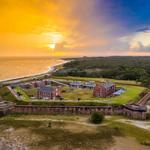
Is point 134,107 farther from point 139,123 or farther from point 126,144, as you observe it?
point 126,144

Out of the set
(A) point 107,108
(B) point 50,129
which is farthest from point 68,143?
(A) point 107,108

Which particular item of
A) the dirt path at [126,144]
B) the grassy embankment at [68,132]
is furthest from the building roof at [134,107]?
the dirt path at [126,144]

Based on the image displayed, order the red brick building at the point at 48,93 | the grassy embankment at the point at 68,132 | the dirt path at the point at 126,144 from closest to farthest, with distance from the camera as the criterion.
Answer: the dirt path at the point at 126,144
the grassy embankment at the point at 68,132
the red brick building at the point at 48,93

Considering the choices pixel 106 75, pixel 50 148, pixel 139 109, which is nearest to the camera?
pixel 50 148

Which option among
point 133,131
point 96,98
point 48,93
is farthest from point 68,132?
point 48,93

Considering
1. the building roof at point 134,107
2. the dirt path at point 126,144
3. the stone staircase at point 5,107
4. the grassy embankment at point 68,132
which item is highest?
the building roof at point 134,107

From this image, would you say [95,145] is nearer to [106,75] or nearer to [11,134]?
[11,134]

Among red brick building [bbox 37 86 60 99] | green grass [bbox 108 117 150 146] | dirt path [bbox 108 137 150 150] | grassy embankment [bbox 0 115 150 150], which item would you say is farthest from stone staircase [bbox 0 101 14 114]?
dirt path [bbox 108 137 150 150]

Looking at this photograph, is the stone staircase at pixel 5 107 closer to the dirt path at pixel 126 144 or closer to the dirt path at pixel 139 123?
the dirt path at pixel 139 123
